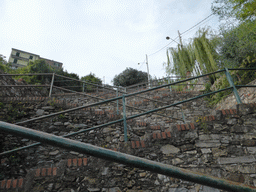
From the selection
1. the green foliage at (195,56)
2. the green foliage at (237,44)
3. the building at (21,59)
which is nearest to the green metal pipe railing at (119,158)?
the green foliage at (237,44)

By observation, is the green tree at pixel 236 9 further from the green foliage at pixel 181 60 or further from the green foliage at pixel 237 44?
the green foliage at pixel 181 60

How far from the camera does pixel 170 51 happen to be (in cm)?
835

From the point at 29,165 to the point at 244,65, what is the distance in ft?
17.3

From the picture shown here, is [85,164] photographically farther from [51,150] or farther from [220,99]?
[220,99]

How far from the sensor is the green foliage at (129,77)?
48.0 feet

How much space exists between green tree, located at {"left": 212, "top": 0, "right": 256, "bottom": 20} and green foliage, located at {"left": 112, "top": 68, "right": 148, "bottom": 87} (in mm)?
10380

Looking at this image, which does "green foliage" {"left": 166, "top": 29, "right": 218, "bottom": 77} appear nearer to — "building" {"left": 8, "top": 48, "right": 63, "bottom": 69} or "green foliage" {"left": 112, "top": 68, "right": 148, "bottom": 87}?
"green foliage" {"left": 112, "top": 68, "right": 148, "bottom": 87}

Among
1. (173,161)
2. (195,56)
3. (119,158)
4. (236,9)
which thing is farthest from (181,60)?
(119,158)

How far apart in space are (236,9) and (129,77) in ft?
36.2

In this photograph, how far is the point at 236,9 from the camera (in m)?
3.90

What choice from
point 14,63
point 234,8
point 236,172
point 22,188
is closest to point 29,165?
point 22,188

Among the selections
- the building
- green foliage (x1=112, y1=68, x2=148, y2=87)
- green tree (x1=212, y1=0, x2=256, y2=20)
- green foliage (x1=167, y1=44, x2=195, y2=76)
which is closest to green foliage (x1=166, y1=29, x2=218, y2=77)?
green foliage (x1=167, y1=44, x2=195, y2=76)

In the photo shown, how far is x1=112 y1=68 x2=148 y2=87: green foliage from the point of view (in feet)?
48.0

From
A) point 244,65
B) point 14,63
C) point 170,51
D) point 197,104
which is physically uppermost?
point 14,63
